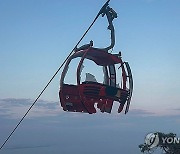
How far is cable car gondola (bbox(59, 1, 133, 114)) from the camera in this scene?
952 centimetres

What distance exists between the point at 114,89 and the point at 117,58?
3.65 ft

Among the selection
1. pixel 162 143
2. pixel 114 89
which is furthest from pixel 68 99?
pixel 162 143

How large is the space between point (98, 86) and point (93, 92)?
0.25 metres

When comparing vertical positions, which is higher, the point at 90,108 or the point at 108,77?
the point at 108,77

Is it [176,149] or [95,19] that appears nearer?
[95,19]

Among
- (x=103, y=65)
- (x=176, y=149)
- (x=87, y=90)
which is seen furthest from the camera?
(x=176, y=149)

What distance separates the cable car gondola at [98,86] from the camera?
9.52m

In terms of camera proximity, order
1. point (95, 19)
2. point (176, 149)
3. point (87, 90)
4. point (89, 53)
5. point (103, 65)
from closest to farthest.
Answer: point (95, 19), point (87, 90), point (89, 53), point (103, 65), point (176, 149)

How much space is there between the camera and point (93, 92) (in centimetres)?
940

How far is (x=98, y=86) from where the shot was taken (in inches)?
374

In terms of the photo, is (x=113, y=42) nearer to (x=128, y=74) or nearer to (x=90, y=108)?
(x=128, y=74)

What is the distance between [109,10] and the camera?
10102mm

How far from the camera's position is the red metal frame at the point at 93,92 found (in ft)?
31.1

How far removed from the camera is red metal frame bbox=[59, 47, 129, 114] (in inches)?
374
